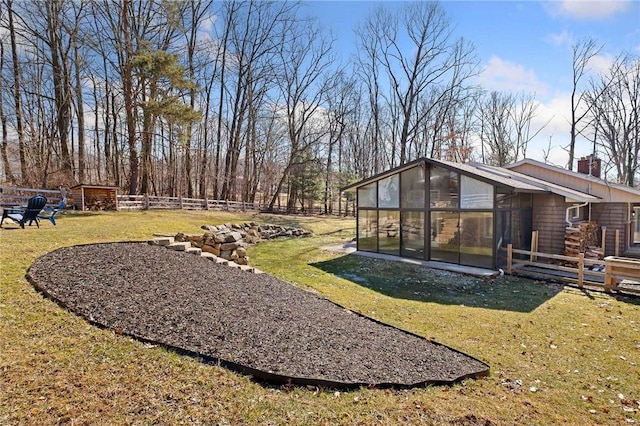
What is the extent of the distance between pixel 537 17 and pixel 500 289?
9.26m

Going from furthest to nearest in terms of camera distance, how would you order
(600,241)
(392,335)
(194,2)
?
(194,2) → (600,241) → (392,335)

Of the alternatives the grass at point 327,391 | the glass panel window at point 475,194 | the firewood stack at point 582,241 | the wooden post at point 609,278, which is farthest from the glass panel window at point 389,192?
the wooden post at point 609,278

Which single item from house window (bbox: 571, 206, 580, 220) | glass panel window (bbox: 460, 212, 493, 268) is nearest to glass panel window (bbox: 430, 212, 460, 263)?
glass panel window (bbox: 460, 212, 493, 268)

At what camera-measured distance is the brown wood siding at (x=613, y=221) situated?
11.8m

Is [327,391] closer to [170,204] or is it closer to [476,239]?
[476,239]

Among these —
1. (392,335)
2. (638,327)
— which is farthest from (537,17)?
(392,335)

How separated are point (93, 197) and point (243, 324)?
13.4 meters

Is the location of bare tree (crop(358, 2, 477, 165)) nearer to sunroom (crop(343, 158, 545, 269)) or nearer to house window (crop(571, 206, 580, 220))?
sunroom (crop(343, 158, 545, 269))

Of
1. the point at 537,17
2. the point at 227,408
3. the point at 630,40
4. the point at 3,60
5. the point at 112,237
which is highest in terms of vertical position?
the point at 630,40

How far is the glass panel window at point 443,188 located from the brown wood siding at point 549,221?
3.41 m

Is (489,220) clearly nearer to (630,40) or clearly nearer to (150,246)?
(150,246)

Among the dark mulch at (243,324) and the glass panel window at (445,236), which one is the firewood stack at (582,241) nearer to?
the glass panel window at (445,236)

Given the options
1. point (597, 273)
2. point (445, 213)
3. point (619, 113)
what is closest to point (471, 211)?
point (445, 213)

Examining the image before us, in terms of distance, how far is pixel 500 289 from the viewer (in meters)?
8.47
